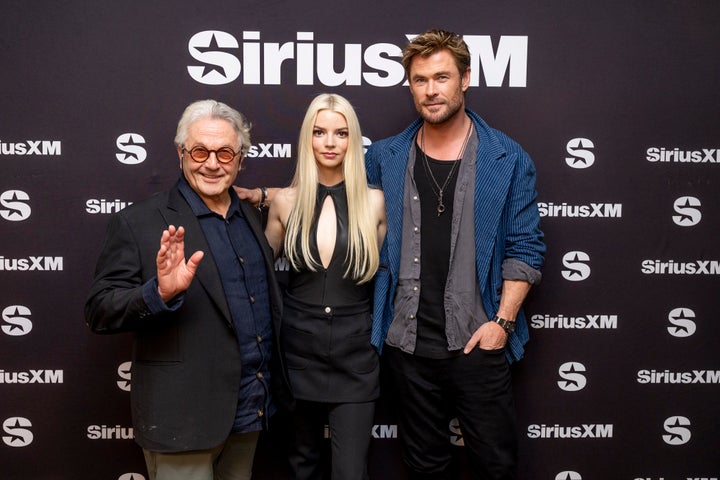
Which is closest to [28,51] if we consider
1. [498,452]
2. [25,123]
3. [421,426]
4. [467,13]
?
[25,123]

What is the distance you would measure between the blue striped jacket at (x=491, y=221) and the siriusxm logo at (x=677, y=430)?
42.6 inches

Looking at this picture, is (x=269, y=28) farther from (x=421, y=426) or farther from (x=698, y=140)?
(x=698, y=140)

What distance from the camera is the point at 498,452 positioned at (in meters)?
→ 2.26

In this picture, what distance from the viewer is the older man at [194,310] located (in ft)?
5.65

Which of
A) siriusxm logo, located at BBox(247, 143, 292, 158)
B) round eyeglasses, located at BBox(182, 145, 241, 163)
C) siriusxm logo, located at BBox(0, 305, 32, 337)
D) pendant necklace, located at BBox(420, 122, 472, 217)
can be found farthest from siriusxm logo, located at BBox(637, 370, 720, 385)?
siriusxm logo, located at BBox(0, 305, 32, 337)

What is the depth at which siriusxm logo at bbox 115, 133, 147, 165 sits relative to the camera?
260 centimetres

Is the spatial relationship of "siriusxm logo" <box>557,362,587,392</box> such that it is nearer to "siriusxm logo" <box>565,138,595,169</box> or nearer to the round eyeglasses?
"siriusxm logo" <box>565,138,595,169</box>

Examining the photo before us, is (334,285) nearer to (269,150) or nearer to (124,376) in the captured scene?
(269,150)

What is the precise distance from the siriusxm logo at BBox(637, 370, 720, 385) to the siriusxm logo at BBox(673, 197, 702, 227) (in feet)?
2.31

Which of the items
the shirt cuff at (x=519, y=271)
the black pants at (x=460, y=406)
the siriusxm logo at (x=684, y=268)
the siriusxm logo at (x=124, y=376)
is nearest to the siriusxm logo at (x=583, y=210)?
the siriusxm logo at (x=684, y=268)

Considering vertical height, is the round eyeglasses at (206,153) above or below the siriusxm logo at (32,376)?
above

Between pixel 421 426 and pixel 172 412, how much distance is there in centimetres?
100

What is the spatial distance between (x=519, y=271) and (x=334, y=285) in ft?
2.28

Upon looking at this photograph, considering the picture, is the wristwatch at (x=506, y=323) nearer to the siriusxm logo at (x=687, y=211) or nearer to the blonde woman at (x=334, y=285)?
the blonde woman at (x=334, y=285)
